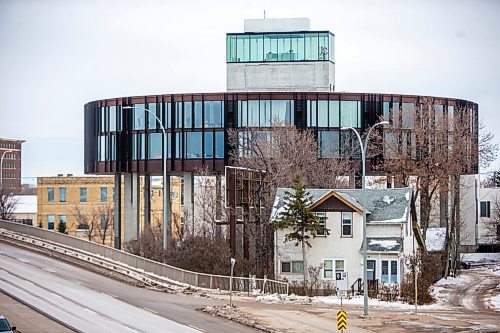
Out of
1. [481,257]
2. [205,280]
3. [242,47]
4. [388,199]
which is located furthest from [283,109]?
[205,280]

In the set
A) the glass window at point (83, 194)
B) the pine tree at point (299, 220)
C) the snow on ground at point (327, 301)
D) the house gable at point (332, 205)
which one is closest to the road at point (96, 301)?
the snow on ground at point (327, 301)

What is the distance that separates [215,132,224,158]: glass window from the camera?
9200 centimetres

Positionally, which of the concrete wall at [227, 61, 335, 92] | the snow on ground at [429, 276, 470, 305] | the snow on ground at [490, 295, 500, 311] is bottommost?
the snow on ground at [429, 276, 470, 305]

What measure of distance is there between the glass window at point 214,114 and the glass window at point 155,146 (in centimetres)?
470

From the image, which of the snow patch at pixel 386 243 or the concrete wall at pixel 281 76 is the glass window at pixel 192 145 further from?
the snow patch at pixel 386 243

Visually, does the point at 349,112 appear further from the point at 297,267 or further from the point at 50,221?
the point at 50,221

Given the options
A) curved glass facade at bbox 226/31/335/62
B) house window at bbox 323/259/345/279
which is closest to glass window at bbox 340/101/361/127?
curved glass facade at bbox 226/31/335/62

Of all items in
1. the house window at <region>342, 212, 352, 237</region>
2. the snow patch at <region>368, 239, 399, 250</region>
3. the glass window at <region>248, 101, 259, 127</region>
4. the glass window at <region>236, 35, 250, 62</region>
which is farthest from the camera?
the glass window at <region>236, 35, 250, 62</region>

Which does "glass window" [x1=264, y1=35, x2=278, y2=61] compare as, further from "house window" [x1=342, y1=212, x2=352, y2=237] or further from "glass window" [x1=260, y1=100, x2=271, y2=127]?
"house window" [x1=342, y1=212, x2=352, y2=237]

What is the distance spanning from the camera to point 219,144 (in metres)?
92.1

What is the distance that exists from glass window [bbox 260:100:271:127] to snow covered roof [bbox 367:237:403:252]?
32.3 m

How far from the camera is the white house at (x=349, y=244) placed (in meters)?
60.2

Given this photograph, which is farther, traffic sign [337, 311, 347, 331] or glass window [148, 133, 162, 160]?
glass window [148, 133, 162, 160]

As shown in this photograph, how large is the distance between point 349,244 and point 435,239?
127ft
